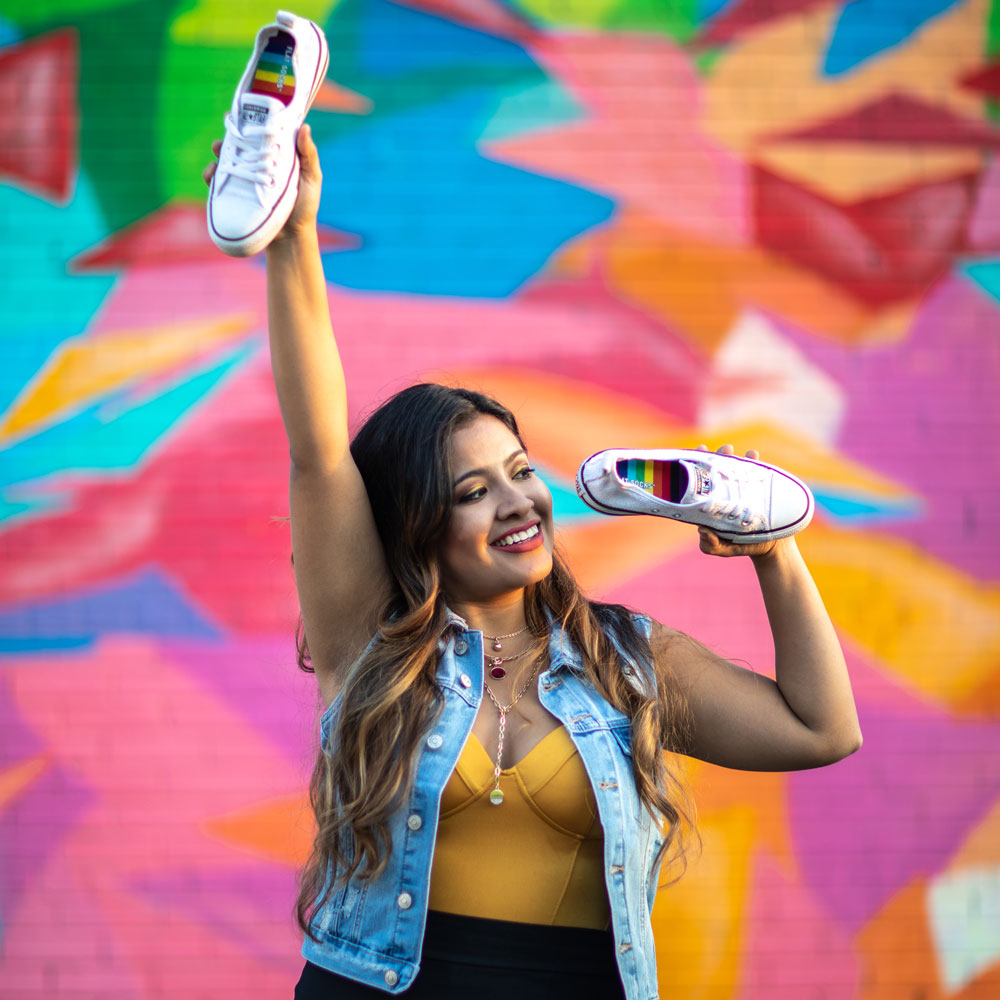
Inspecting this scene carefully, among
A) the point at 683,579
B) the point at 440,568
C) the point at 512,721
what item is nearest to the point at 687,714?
the point at 512,721

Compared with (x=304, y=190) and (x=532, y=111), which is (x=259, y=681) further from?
(x=304, y=190)

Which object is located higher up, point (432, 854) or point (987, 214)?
point (987, 214)

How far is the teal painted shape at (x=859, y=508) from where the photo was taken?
378 cm

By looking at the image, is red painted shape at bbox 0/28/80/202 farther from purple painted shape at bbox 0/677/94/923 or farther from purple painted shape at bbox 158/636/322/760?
purple painted shape at bbox 0/677/94/923

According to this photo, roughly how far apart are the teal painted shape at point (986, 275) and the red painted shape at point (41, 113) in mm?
3099

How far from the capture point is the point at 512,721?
1.83 meters

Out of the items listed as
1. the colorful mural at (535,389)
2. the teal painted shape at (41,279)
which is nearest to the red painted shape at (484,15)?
the colorful mural at (535,389)

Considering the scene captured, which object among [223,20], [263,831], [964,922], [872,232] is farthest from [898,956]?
[223,20]

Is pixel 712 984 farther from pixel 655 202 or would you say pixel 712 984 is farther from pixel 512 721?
pixel 655 202

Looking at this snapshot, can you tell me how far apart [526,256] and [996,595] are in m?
1.98

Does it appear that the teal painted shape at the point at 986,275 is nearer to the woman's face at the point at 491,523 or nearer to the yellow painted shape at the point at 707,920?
the yellow painted shape at the point at 707,920

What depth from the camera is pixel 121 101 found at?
3.77m

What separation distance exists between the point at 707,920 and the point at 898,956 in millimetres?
655

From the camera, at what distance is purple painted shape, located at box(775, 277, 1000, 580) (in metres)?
3.80
